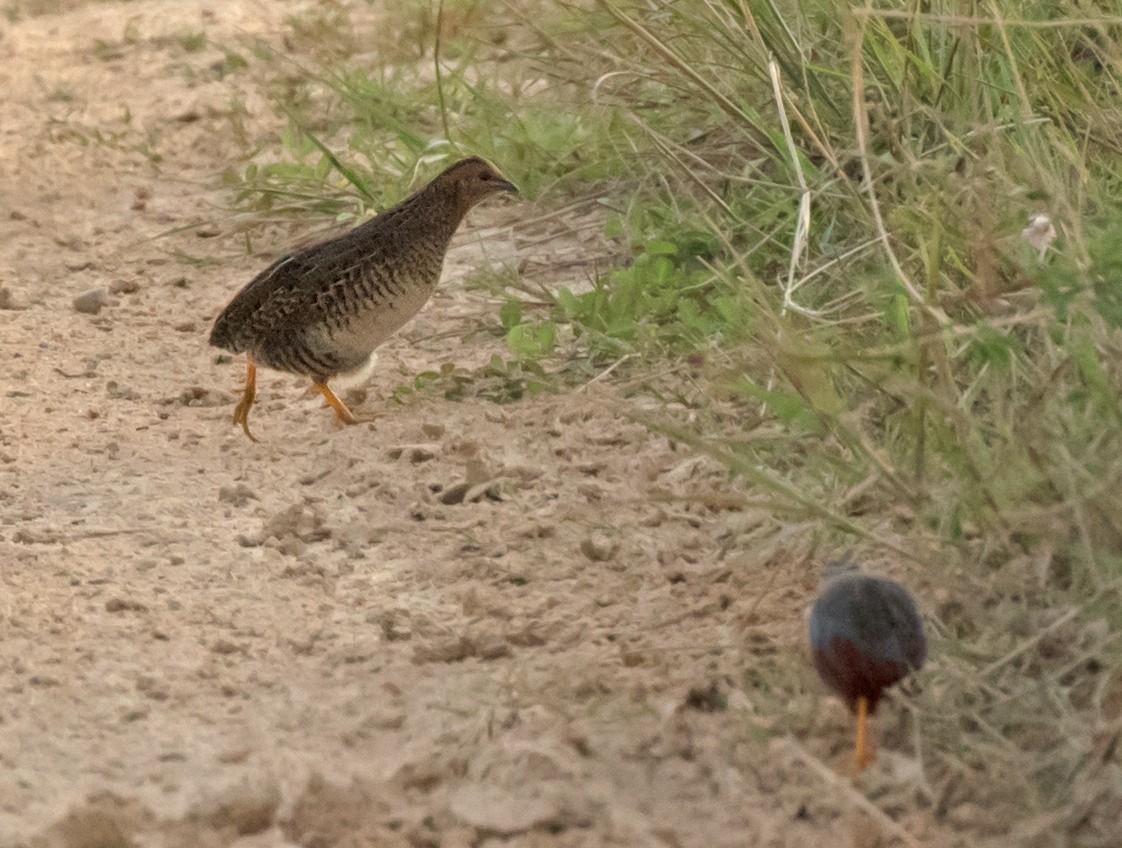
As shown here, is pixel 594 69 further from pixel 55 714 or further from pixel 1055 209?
pixel 55 714

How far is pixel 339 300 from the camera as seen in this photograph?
14.0ft

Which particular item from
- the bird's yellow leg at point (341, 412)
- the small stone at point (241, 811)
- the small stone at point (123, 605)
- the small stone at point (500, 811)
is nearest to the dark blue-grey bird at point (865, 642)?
the small stone at point (500, 811)

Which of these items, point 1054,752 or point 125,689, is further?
point 125,689

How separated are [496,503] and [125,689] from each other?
1008 millimetres

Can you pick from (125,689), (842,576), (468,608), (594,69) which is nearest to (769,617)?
(842,576)

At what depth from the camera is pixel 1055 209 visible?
283 cm

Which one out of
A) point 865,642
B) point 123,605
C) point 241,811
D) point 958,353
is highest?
point 958,353

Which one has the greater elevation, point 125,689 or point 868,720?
point 868,720

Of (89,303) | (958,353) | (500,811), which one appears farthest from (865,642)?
(89,303)

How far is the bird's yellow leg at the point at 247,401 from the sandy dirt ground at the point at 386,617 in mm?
70

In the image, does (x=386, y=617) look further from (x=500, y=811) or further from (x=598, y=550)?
(x=500, y=811)

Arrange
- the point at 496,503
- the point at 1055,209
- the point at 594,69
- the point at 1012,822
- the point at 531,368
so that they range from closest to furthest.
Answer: the point at 1012,822
the point at 1055,209
the point at 496,503
the point at 531,368
the point at 594,69

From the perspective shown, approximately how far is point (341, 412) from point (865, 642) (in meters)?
2.16

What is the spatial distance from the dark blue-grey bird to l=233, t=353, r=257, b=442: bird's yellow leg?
7.02ft
